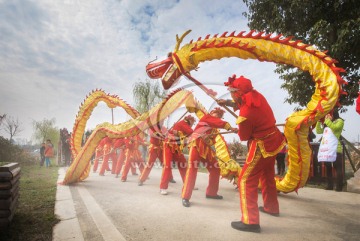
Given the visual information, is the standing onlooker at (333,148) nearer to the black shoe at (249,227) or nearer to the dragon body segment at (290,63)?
the dragon body segment at (290,63)

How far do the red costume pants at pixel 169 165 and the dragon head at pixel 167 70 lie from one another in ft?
6.77

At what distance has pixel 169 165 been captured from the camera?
5.70 meters

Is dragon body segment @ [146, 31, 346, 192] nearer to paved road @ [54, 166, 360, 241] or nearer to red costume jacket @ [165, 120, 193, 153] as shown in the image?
paved road @ [54, 166, 360, 241]

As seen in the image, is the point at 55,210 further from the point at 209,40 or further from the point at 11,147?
the point at 11,147

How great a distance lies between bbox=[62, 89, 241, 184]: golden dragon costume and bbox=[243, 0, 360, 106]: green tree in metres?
5.07

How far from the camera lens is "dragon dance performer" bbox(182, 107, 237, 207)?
4480 mm

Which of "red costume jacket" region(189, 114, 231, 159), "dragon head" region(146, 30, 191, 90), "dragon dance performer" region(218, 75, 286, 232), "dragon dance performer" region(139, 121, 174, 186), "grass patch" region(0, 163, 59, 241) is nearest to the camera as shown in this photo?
"grass patch" region(0, 163, 59, 241)

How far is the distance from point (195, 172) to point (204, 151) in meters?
0.49

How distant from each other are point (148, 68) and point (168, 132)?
2.14 meters

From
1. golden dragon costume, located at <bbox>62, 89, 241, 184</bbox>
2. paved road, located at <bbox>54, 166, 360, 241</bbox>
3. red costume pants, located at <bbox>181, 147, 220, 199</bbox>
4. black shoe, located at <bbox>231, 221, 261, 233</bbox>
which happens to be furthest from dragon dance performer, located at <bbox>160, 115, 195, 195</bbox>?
black shoe, located at <bbox>231, 221, 261, 233</bbox>

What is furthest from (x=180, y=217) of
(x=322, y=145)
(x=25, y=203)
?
(x=322, y=145)

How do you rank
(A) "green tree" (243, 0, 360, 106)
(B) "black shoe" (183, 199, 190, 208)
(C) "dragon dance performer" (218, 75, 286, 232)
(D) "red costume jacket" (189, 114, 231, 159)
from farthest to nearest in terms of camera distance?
(A) "green tree" (243, 0, 360, 106) < (D) "red costume jacket" (189, 114, 231, 159) < (B) "black shoe" (183, 199, 190, 208) < (C) "dragon dance performer" (218, 75, 286, 232)

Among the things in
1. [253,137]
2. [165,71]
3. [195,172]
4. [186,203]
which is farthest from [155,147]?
[253,137]

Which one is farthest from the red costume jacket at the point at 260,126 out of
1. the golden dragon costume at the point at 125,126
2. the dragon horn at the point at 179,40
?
the golden dragon costume at the point at 125,126
